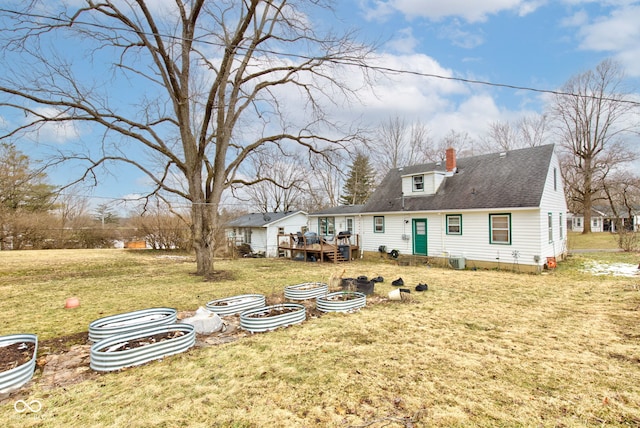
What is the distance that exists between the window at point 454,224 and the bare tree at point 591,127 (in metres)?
21.9

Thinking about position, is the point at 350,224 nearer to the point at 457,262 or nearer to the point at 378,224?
the point at 378,224

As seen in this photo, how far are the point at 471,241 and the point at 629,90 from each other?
21.6 meters

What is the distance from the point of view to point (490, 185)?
542 inches

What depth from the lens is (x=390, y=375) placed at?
12.6 ft

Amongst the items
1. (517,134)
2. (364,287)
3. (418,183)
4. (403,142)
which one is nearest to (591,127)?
(517,134)

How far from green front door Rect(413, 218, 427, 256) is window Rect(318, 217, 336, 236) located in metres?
6.34

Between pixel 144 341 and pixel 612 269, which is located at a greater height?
pixel 612 269

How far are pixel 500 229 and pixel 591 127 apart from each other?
27.1 m

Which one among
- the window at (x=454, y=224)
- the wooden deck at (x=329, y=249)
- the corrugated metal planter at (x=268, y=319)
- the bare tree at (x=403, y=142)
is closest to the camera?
the corrugated metal planter at (x=268, y=319)

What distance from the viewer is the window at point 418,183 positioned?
53.6ft

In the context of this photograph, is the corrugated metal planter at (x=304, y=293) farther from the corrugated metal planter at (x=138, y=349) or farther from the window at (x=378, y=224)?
the window at (x=378, y=224)

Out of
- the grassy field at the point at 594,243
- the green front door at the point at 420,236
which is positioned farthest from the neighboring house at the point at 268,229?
the grassy field at the point at 594,243

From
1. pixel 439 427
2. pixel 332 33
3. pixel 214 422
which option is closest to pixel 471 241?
pixel 332 33

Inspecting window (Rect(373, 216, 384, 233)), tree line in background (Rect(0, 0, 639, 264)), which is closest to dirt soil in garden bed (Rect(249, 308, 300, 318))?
tree line in background (Rect(0, 0, 639, 264))
